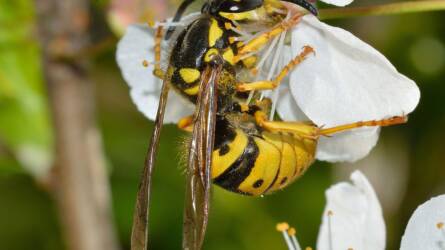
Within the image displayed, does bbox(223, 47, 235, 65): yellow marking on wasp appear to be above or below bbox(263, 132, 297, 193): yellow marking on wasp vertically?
above

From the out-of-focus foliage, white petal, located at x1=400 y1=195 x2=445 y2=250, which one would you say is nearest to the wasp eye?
white petal, located at x1=400 y1=195 x2=445 y2=250

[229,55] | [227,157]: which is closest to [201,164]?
[227,157]

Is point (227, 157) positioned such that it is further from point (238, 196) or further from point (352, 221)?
point (238, 196)

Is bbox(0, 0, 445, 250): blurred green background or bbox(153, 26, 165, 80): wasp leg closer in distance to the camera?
bbox(153, 26, 165, 80): wasp leg

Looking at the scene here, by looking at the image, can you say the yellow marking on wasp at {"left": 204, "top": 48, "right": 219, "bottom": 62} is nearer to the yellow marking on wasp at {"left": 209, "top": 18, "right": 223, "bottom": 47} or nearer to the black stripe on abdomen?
the yellow marking on wasp at {"left": 209, "top": 18, "right": 223, "bottom": 47}

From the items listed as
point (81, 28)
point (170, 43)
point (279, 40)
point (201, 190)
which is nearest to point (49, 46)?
point (81, 28)

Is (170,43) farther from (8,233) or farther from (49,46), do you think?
(8,233)

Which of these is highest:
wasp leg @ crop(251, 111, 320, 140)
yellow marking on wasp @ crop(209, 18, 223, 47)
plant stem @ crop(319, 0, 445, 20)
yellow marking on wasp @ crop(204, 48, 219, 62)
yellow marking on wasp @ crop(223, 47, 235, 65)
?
plant stem @ crop(319, 0, 445, 20)
